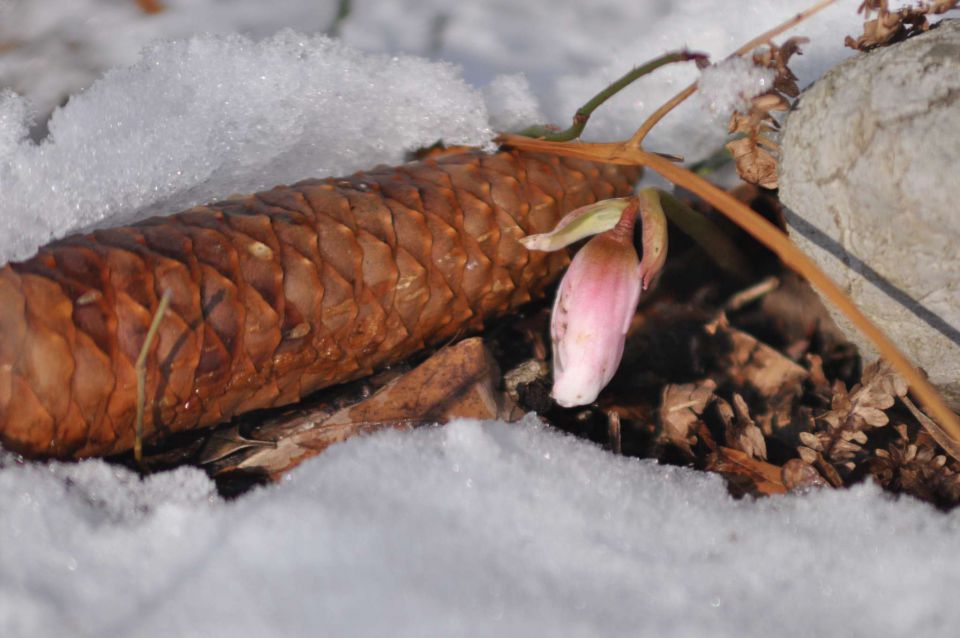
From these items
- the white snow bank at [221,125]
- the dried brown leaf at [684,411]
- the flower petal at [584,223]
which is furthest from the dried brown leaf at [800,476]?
the white snow bank at [221,125]

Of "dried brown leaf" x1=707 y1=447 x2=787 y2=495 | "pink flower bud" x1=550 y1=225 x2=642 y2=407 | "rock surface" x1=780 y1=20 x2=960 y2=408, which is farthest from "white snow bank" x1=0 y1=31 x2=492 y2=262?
"dried brown leaf" x1=707 y1=447 x2=787 y2=495

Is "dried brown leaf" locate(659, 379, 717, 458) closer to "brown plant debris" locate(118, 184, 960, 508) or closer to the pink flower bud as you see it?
"brown plant debris" locate(118, 184, 960, 508)

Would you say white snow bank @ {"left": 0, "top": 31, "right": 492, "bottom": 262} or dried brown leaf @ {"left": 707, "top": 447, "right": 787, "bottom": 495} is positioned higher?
white snow bank @ {"left": 0, "top": 31, "right": 492, "bottom": 262}

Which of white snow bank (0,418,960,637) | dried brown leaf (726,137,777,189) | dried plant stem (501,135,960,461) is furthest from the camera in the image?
dried brown leaf (726,137,777,189)

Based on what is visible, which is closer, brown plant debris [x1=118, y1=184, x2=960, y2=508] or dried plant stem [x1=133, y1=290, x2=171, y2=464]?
dried plant stem [x1=133, y1=290, x2=171, y2=464]

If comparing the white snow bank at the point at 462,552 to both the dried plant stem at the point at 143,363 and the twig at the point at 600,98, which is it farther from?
the twig at the point at 600,98

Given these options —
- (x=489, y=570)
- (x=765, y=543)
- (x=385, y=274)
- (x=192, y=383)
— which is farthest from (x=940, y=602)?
(x=192, y=383)

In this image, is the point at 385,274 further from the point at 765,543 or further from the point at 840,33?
the point at 840,33
